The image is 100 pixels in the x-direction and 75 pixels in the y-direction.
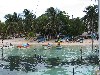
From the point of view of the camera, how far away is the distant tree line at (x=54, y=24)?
10595cm

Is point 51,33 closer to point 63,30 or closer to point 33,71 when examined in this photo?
point 63,30

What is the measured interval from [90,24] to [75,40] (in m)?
9.83

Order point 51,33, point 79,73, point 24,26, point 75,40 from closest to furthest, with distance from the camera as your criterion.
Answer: point 79,73 → point 75,40 → point 51,33 → point 24,26

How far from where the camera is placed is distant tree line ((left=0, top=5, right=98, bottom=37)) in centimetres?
10595

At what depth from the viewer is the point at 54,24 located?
108m

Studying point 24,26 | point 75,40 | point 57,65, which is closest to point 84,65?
point 57,65

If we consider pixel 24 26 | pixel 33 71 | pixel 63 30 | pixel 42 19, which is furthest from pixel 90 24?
pixel 33 71

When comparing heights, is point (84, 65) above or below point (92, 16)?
below

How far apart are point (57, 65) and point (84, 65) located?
16.0ft

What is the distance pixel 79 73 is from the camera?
1681 inches

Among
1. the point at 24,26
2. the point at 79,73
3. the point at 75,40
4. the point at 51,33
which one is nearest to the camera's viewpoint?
the point at 79,73

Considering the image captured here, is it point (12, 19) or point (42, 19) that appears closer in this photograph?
point (42, 19)

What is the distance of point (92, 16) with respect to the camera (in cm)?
10488

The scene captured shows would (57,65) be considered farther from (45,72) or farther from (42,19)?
(42,19)
